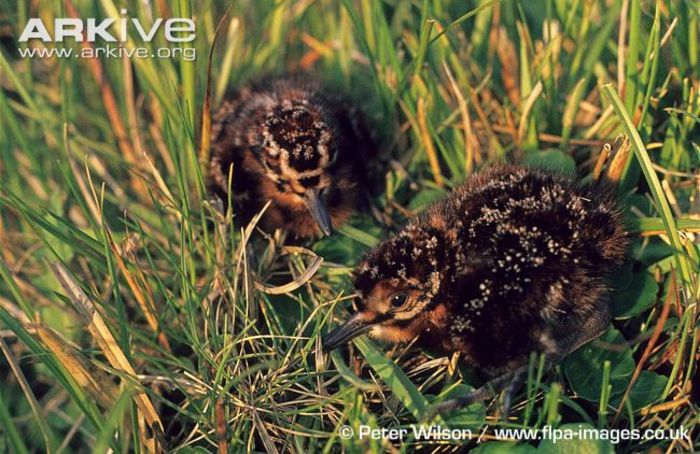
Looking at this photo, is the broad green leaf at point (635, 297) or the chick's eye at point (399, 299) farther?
the broad green leaf at point (635, 297)

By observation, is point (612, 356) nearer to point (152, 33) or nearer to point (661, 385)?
point (661, 385)

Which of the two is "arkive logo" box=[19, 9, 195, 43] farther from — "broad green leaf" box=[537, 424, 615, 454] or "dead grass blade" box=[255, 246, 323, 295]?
"broad green leaf" box=[537, 424, 615, 454]

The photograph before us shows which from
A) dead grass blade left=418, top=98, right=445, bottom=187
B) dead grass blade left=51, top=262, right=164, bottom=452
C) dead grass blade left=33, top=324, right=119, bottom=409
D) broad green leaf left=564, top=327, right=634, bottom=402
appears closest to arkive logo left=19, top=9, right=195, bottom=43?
dead grass blade left=418, top=98, right=445, bottom=187

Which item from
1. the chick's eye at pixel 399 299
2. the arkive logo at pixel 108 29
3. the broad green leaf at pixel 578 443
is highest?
the arkive logo at pixel 108 29

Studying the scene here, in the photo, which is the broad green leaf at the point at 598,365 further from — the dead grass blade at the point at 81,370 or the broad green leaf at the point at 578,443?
the dead grass blade at the point at 81,370

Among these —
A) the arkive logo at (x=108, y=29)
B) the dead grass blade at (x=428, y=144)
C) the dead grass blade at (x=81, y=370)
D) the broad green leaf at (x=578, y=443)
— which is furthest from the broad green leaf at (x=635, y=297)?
the arkive logo at (x=108, y=29)

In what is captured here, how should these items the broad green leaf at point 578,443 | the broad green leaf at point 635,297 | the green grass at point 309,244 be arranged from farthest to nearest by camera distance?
the broad green leaf at point 635,297, the green grass at point 309,244, the broad green leaf at point 578,443
